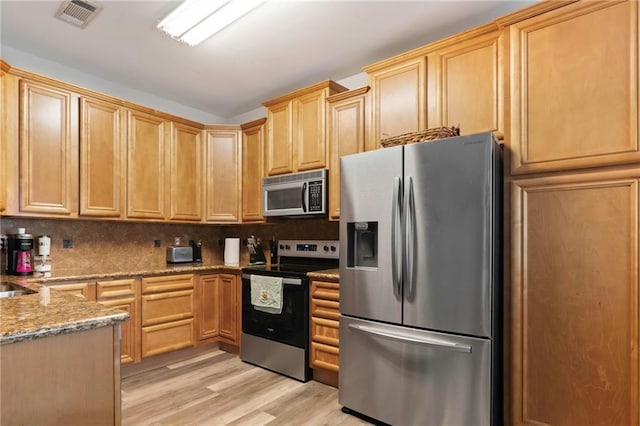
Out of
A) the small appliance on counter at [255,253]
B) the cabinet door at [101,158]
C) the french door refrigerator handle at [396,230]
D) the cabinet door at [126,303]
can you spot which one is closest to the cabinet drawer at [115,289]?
the cabinet door at [126,303]

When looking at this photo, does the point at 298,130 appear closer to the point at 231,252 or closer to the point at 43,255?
the point at 231,252

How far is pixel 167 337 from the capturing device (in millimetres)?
3238

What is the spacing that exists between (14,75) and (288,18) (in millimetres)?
2069

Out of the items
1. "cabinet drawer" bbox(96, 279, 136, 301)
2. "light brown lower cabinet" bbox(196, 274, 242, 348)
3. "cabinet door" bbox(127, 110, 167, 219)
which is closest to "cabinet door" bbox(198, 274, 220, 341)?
"light brown lower cabinet" bbox(196, 274, 242, 348)

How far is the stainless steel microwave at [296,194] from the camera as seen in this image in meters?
3.17

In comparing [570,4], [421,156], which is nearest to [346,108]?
[421,156]

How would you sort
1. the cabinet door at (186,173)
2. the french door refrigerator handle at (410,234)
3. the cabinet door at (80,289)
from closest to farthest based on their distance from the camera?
the french door refrigerator handle at (410,234), the cabinet door at (80,289), the cabinet door at (186,173)

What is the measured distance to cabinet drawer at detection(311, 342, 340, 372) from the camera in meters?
2.72

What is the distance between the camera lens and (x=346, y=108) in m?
3.06

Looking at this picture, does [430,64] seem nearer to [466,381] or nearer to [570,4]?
[570,4]

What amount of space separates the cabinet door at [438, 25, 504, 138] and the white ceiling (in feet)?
Result: 1.02

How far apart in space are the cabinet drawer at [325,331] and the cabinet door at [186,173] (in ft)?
5.90

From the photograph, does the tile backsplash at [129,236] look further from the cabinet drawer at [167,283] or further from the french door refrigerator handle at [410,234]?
the french door refrigerator handle at [410,234]

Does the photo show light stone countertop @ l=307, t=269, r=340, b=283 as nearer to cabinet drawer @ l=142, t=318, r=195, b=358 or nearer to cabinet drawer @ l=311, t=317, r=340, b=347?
cabinet drawer @ l=311, t=317, r=340, b=347
